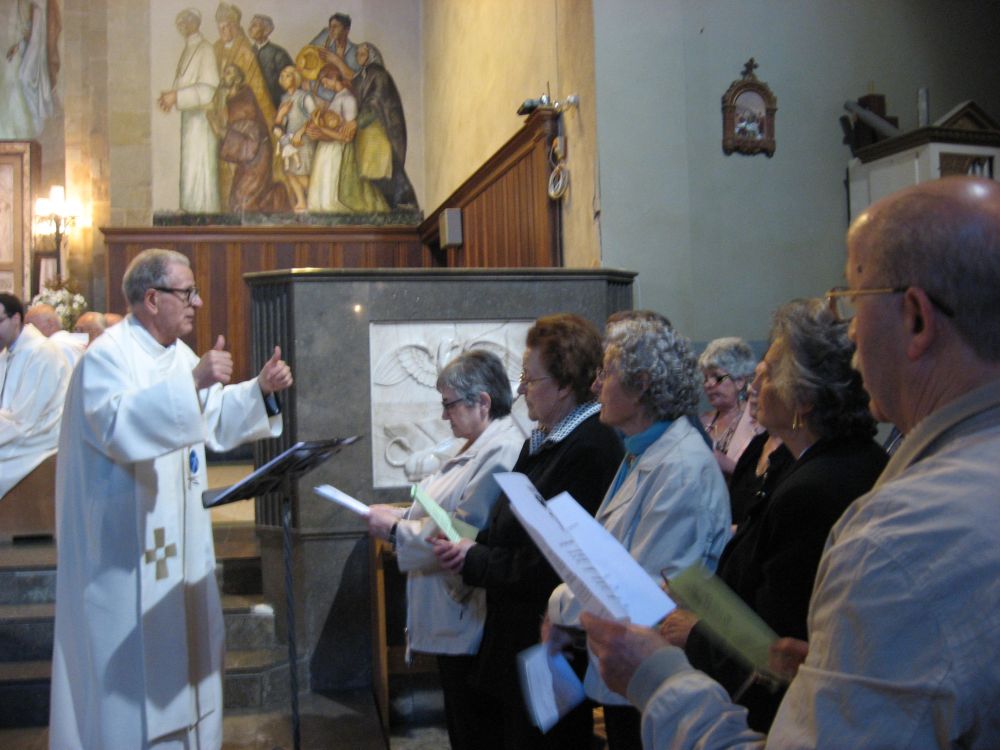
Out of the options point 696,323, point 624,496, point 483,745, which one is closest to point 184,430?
point 483,745

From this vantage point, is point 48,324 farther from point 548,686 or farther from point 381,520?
point 548,686

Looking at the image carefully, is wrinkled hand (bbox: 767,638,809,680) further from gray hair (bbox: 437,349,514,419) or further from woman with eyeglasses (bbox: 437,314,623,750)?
gray hair (bbox: 437,349,514,419)

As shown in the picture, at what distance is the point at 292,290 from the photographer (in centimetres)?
539

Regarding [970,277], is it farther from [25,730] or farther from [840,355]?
[25,730]

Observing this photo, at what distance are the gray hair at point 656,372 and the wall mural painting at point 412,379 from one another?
2.88 meters

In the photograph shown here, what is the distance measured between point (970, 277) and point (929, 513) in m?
0.29

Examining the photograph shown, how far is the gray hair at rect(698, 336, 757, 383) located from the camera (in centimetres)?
423

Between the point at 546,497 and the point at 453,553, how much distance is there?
35 cm

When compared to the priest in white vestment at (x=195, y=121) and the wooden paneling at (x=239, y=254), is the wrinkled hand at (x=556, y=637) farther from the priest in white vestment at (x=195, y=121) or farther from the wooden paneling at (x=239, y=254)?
the priest in white vestment at (x=195, y=121)

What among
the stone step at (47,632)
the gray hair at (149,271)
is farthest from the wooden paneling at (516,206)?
the gray hair at (149,271)

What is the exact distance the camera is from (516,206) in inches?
311

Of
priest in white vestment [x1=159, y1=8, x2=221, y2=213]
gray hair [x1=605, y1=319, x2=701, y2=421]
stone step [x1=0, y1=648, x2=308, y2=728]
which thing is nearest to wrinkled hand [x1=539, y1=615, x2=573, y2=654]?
gray hair [x1=605, y1=319, x2=701, y2=421]

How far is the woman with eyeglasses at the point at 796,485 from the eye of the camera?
73.7 inches

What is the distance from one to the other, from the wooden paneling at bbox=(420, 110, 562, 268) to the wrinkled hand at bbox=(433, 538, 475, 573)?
4127 millimetres
